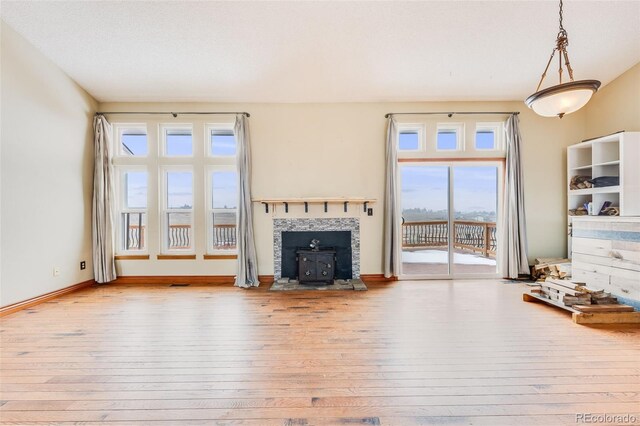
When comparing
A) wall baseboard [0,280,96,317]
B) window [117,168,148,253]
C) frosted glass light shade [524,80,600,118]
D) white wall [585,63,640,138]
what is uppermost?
white wall [585,63,640,138]

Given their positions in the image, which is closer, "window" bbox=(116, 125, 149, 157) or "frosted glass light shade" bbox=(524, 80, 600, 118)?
"frosted glass light shade" bbox=(524, 80, 600, 118)

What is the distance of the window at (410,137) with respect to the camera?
5.25 meters

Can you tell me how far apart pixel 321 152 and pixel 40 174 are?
13.4 feet

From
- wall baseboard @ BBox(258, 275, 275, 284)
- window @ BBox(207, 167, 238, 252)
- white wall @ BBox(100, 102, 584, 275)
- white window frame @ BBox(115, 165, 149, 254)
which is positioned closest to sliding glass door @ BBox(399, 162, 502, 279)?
white wall @ BBox(100, 102, 584, 275)

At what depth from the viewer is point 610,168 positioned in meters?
4.63

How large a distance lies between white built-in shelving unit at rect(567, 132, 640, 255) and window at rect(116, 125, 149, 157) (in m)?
7.58

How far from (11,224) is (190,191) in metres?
2.30

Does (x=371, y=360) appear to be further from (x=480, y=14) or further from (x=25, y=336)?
(x=480, y=14)

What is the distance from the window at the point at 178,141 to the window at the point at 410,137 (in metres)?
3.89

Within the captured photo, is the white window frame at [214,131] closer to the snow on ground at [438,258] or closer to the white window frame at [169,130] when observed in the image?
the white window frame at [169,130]

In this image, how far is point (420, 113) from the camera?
16.9ft

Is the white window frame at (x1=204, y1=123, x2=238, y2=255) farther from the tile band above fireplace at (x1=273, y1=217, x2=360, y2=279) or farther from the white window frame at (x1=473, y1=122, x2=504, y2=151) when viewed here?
the white window frame at (x1=473, y1=122, x2=504, y2=151)

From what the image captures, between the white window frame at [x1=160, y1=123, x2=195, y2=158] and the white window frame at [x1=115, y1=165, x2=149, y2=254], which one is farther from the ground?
the white window frame at [x1=160, y1=123, x2=195, y2=158]

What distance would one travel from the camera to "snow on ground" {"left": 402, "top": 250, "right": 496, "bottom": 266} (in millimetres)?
5965
